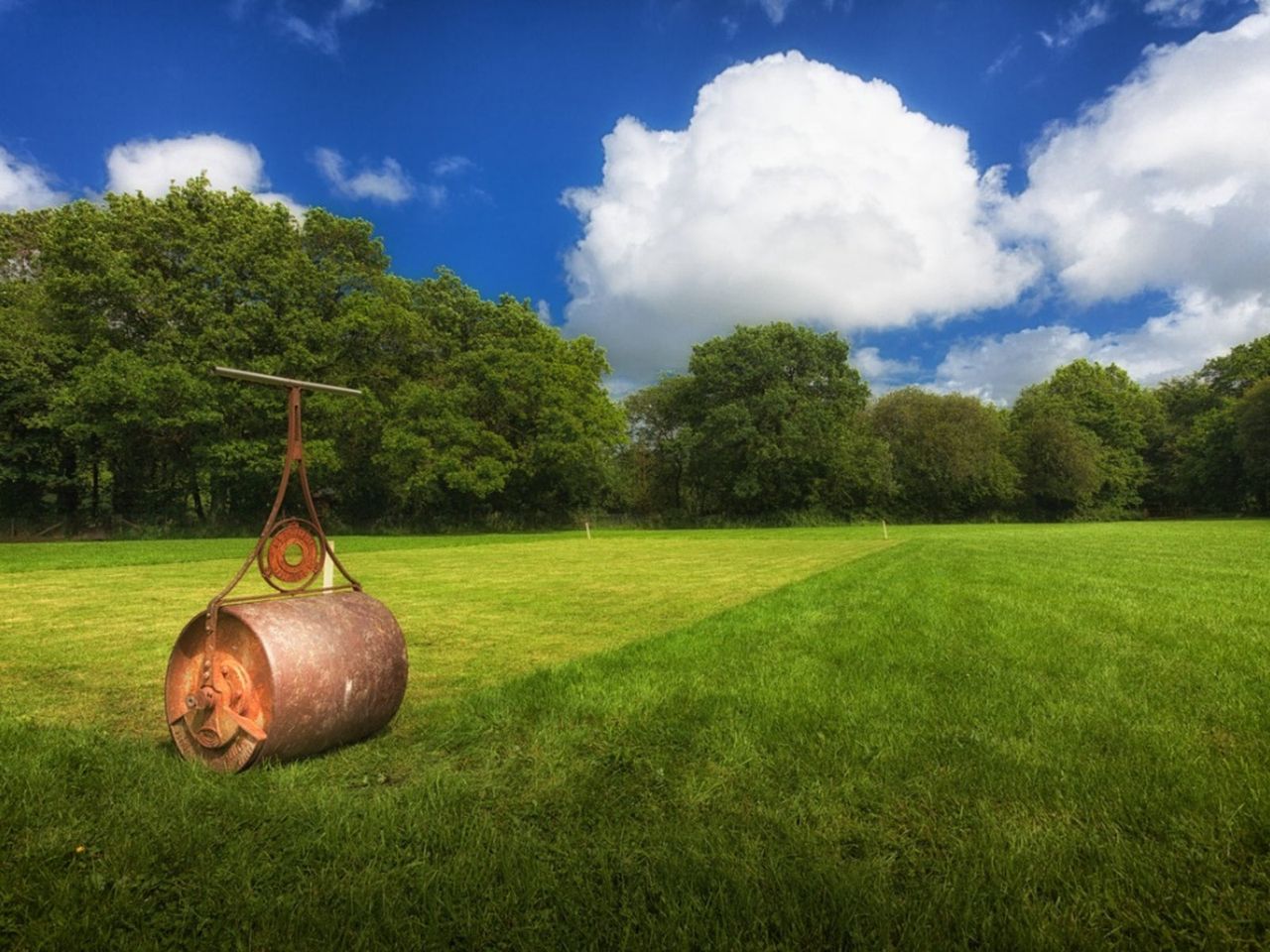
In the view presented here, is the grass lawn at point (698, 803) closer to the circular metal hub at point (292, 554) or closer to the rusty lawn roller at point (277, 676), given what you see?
the rusty lawn roller at point (277, 676)

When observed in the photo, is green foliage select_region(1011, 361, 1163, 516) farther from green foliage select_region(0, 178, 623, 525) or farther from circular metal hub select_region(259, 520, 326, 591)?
circular metal hub select_region(259, 520, 326, 591)

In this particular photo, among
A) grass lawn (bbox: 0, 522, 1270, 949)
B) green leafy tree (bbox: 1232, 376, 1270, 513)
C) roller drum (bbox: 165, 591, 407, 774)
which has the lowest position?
grass lawn (bbox: 0, 522, 1270, 949)

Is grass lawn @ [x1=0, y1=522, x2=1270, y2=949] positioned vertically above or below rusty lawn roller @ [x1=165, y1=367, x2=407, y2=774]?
below

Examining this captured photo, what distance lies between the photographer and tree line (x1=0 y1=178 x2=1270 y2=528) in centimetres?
3684

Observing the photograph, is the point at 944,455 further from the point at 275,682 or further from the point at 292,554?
the point at 275,682

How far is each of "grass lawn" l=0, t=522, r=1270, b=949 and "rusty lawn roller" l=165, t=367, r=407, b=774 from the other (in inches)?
7.2

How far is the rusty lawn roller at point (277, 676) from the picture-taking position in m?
3.86

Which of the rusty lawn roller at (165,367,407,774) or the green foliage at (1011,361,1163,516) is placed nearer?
the rusty lawn roller at (165,367,407,774)

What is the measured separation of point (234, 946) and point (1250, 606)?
1126 centimetres

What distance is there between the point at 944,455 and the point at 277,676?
208 ft

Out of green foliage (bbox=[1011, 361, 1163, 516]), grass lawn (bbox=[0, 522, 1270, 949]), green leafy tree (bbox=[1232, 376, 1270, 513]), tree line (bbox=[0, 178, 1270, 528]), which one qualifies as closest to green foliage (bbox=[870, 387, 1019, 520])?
tree line (bbox=[0, 178, 1270, 528])

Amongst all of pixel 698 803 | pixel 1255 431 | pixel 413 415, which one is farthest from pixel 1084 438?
pixel 698 803

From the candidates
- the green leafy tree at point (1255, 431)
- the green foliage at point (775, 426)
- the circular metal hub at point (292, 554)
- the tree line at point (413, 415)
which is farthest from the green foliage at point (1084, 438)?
the circular metal hub at point (292, 554)

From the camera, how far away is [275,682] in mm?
3807
